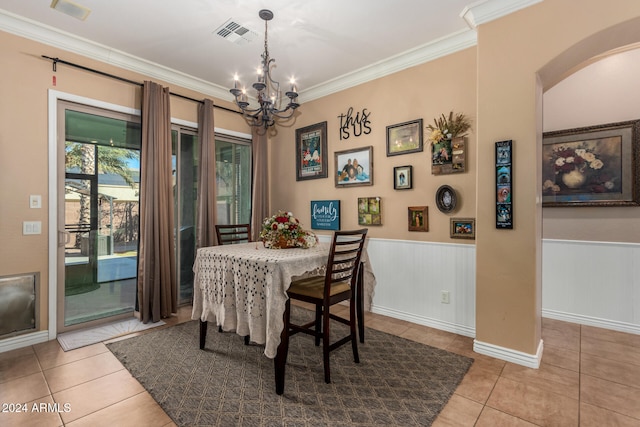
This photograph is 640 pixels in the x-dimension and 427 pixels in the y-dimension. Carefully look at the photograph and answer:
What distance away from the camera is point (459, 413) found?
183cm

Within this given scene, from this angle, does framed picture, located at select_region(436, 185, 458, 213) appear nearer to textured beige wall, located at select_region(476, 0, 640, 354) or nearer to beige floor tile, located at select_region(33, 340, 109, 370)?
textured beige wall, located at select_region(476, 0, 640, 354)

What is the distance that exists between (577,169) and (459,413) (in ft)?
9.66

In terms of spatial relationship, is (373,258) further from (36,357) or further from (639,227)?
(36,357)

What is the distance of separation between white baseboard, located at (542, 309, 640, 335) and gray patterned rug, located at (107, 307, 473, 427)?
5.46 feet

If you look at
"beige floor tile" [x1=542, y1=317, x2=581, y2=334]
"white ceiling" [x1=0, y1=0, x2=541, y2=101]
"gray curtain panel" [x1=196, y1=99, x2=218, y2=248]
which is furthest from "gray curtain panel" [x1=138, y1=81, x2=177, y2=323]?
"beige floor tile" [x1=542, y1=317, x2=581, y2=334]

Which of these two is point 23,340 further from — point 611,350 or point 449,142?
point 611,350

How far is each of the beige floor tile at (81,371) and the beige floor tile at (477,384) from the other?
249cm

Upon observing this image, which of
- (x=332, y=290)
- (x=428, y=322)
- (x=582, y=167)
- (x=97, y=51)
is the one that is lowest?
(x=428, y=322)

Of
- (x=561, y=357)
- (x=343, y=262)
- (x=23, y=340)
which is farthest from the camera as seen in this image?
(x=23, y=340)

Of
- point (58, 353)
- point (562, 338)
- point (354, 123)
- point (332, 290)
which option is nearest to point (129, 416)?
point (58, 353)

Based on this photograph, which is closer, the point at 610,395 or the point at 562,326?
the point at 610,395

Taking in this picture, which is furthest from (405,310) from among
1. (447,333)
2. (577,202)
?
(577,202)

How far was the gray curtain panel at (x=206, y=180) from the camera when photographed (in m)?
3.80

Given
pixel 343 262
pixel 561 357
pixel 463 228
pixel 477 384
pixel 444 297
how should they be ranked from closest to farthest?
pixel 477 384
pixel 343 262
pixel 561 357
pixel 463 228
pixel 444 297
